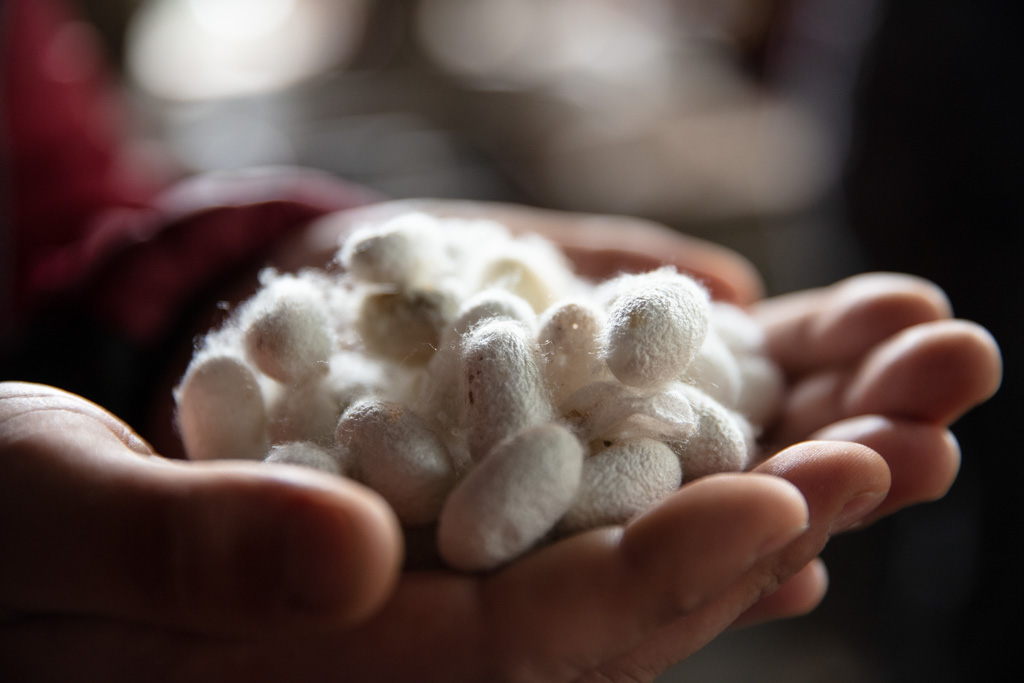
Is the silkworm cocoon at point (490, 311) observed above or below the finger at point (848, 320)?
above

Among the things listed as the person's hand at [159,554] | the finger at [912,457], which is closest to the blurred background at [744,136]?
the finger at [912,457]

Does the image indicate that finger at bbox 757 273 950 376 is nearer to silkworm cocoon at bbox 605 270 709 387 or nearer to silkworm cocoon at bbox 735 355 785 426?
silkworm cocoon at bbox 735 355 785 426

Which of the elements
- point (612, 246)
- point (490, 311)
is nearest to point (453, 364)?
point (490, 311)

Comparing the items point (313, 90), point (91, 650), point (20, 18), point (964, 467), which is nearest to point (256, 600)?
point (91, 650)

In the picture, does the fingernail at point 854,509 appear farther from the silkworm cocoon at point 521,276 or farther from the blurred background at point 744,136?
the blurred background at point 744,136

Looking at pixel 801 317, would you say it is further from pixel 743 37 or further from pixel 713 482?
pixel 743 37

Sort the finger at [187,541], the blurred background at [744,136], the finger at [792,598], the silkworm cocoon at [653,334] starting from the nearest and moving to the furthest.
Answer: the finger at [187,541]
the silkworm cocoon at [653,334]
the finger at [792,598]
the blurred background at [744,136]

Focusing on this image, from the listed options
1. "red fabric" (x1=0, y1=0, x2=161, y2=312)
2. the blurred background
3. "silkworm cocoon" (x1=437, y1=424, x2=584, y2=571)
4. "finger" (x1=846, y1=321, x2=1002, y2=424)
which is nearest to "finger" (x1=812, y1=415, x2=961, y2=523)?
"finger" (x1=846, y1=321, x2=1002, y2=424)

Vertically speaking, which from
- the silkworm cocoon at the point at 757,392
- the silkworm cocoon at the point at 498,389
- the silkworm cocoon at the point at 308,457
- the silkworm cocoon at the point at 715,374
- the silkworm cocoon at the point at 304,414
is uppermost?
the silkworm cocoon at the point at 498,389
